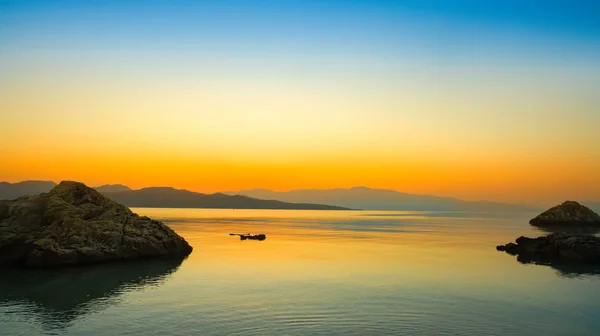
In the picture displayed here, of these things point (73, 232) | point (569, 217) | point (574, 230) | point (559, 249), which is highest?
point (569, 217)

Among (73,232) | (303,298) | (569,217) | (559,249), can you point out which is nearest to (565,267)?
(559,249)

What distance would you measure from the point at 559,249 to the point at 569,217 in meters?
112

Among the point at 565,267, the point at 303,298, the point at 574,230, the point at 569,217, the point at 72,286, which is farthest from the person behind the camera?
the point at 569,217

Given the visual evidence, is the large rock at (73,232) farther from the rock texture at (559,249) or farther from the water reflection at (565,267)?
the rock texture at (559,249)

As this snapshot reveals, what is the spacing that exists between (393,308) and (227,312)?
9113 millimetres

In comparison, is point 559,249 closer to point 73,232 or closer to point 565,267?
point 565,267

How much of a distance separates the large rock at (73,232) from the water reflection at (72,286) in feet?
6.46

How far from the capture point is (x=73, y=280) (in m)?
34.9

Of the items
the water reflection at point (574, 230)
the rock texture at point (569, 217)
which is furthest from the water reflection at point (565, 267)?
the rock texture at point (569, 217)

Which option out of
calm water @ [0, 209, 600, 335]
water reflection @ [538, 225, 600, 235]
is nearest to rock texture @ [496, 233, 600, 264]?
calm water @ [0, 209, 600, 335]

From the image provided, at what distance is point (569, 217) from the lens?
152250 mm

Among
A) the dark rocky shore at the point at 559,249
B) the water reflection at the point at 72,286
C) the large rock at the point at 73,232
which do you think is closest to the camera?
the water reflection at the point at 72,286

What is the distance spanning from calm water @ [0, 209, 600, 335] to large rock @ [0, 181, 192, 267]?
284 centimetres

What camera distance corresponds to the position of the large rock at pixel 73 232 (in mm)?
42406
